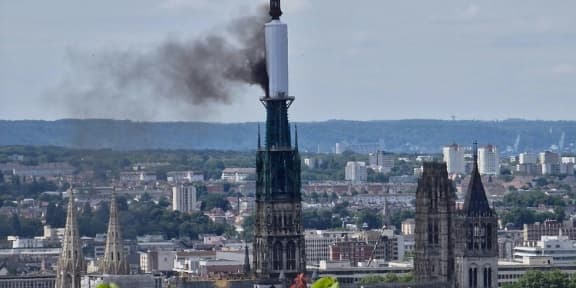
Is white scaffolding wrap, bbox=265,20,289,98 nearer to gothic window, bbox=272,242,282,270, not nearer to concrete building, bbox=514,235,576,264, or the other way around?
gothic window, bbox=272,242,282,270

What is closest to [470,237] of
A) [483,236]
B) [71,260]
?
[483,236]

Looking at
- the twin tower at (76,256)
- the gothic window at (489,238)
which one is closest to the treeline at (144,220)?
the twin tower at (76,256)

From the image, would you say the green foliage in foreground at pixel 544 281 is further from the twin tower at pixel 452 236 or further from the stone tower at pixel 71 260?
the stone tower at pixel 71 260

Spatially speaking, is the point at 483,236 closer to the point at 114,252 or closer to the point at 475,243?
the point at 475,243

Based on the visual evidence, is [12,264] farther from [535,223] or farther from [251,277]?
[251,277]

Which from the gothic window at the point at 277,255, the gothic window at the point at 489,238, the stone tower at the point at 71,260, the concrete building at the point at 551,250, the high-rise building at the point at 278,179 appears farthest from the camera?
the concrete building at the point at 551,250

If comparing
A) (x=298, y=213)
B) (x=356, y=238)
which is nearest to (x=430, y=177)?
(x=298, y=213)
